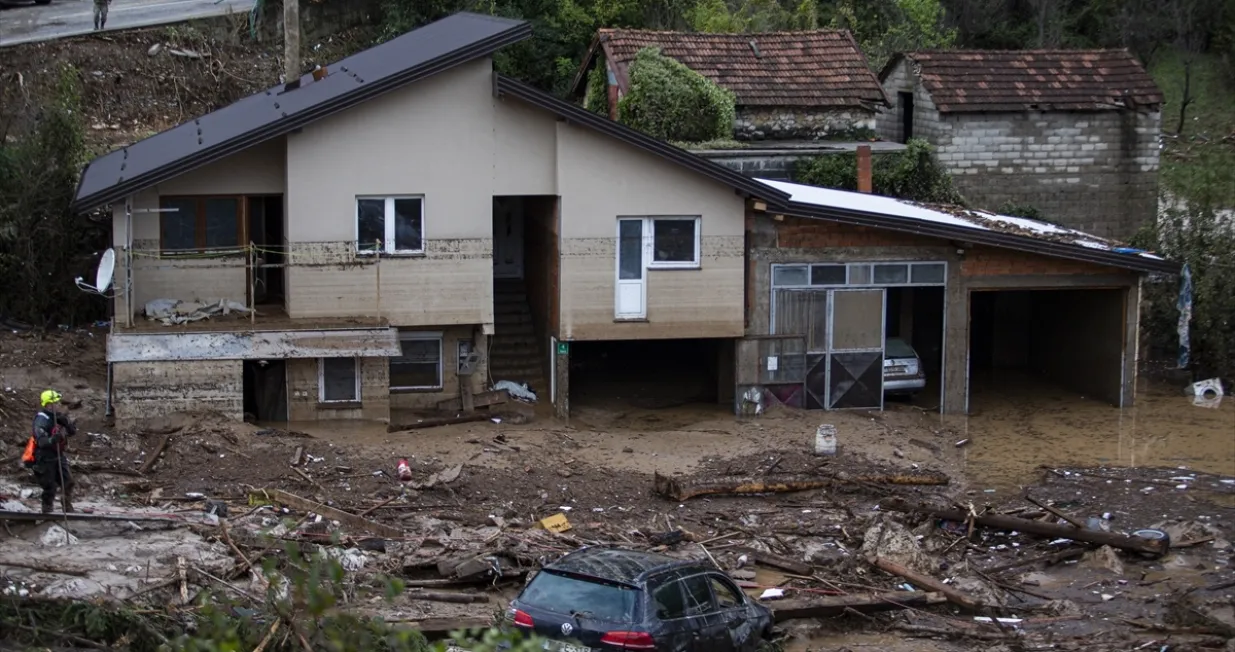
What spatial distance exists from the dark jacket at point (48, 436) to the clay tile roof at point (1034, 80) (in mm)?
23554

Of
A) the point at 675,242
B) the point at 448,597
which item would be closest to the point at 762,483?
the point at 675,242

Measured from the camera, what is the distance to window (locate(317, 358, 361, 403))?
2464cm

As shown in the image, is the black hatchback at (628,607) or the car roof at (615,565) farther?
the car roof at (615,565)

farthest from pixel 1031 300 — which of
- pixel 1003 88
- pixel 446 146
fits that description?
pixel 446 146

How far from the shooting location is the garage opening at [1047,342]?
2841cm

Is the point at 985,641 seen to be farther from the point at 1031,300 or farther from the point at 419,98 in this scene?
the point at 1031,300

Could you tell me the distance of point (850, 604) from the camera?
16.7m

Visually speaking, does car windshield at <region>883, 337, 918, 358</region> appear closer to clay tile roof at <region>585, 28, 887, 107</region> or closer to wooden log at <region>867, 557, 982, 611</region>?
clay tile roof at <region>585, 28, 887, 107</region>

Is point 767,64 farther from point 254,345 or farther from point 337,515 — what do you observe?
point 337,515

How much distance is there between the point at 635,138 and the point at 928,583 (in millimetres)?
10580

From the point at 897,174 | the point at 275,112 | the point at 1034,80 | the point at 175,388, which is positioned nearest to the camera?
the point at 175,388

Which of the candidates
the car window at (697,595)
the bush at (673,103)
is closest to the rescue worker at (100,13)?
the bush at (673,103)

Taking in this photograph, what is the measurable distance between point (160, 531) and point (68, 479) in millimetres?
1585

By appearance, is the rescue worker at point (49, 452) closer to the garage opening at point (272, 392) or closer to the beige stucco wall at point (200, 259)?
the garage opening at point (272, 392)
